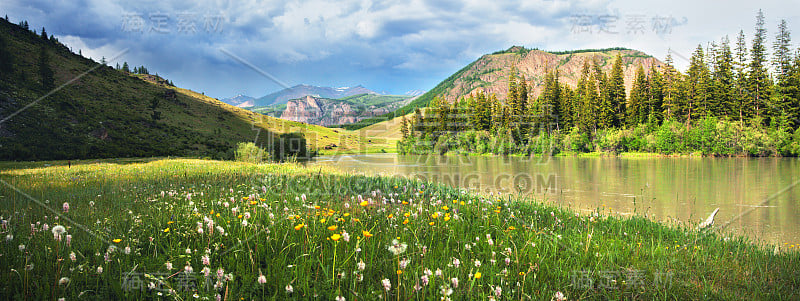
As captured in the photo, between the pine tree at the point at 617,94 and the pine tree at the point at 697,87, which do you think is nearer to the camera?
the pine tree at the point at 697,87

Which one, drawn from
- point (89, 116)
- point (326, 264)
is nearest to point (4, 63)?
point (89, 116)

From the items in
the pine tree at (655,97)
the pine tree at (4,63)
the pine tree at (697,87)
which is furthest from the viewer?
the pine tree at (655,97)

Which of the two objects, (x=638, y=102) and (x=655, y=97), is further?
(x=638, y=102)

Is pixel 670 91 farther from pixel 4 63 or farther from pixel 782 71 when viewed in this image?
pixel 4 63

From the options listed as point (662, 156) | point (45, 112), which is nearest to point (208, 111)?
point (45, 112)

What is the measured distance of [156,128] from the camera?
83.7m

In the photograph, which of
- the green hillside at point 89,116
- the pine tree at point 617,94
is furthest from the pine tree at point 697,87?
the green hillside at point 89,116

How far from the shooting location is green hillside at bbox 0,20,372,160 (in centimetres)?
4506

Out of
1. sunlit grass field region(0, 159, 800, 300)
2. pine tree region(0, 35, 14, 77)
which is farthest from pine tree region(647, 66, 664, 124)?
pine tree region(0, 35, 14, 77)

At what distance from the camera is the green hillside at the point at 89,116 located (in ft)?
148

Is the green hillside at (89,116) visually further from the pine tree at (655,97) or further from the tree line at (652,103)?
the pine tree at (655,97)

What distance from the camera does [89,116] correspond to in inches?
2569

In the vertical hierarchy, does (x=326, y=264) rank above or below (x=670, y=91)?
below

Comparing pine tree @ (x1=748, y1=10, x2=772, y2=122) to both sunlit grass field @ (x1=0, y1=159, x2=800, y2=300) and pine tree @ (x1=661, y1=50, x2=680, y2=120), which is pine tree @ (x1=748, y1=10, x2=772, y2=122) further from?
sunlit grass field @ (x1=0, y1=159, x2=800, y2=300)
